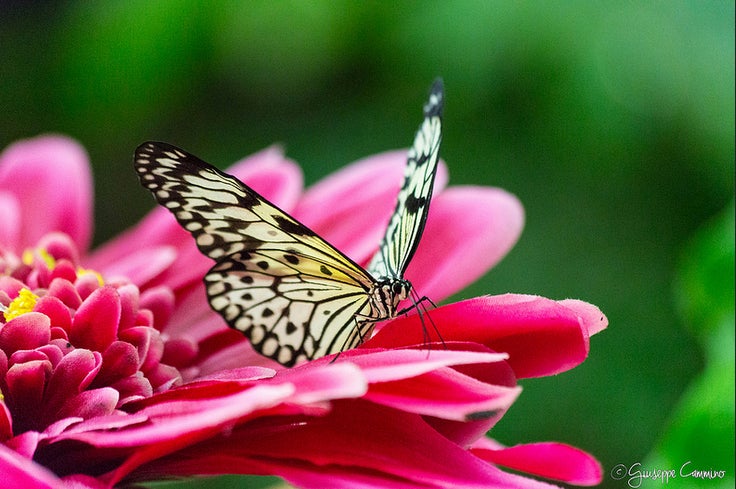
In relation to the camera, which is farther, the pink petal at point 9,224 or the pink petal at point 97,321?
the pink petal at point 9,224

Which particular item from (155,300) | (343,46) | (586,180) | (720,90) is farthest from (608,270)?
(155,300)

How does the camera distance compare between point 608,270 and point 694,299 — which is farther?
point 608,270

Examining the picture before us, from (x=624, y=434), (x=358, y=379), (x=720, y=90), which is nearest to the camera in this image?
(x=358, y=379)

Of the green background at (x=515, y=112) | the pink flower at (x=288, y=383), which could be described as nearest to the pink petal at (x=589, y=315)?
the pink flower at (x=288, y=383)

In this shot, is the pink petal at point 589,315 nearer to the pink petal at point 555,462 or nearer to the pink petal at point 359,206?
the pink petal at point 555,462

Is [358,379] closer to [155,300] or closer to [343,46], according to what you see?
[155,300]

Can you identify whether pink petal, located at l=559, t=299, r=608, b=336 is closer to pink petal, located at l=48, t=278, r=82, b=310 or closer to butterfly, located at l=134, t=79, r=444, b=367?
butterfly, located at l=134, t=79, r=444, b=367
